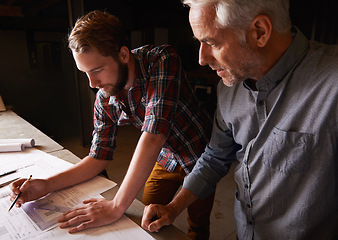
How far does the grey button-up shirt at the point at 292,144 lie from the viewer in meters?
0.68

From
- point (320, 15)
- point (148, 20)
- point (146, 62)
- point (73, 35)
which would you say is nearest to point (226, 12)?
point (146, 62)

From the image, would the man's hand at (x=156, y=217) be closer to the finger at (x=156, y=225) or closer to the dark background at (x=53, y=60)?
the finger at (x=156, y=225)

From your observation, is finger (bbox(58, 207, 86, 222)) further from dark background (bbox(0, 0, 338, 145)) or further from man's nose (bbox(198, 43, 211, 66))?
dark background (bbox(0, 0, 338, 145))

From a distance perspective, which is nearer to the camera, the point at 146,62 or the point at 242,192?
the point at 242,192

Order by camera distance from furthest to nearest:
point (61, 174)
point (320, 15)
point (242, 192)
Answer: point (320, 15) < point (61, 174) < point (242, 192)

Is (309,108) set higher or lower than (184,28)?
lower

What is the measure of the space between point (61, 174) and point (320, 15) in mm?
3256

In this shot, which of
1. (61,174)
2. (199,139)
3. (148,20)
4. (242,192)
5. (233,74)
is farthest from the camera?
(148,20)

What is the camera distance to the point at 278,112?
30.0 inches

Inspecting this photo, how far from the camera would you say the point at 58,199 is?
96cm

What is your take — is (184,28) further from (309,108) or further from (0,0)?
(309,108)

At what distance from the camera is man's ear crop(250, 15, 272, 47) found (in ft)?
2.29

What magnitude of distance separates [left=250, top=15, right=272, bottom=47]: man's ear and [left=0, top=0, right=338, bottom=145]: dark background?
132 inches

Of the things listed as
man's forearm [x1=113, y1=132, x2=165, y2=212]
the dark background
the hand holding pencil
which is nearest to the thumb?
the hand holding pencil
